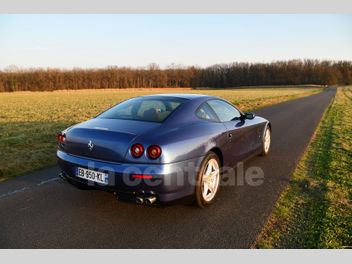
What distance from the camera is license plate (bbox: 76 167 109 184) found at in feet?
12.0

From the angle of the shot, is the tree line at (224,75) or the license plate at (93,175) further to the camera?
the tree line at (224,75)

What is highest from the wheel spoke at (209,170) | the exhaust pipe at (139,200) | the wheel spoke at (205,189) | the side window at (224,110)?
the side window at (224,110)

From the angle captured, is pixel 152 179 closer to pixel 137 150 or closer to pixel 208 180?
pixel 137 150

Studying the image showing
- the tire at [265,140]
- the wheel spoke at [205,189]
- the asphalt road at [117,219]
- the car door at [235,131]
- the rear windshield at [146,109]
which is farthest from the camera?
the tire at [265,140]

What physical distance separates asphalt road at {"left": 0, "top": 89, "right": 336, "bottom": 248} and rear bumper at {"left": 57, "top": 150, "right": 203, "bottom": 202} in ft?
1.27

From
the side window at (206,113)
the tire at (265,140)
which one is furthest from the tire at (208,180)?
the tire at (265,140)

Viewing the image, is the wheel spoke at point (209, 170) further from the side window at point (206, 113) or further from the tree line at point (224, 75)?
the tree line at point (224, 75)

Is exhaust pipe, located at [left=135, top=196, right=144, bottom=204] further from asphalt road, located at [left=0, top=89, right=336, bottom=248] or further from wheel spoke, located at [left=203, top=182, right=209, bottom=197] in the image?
wheel spoke, located at [left=203, top=182, right=209, bottom=197]

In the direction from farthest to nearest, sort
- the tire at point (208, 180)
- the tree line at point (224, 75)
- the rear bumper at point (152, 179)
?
the tree line at point (224, 75), the tire at point (208, 180), the rear bumper at point (152, 179)

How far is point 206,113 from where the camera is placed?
4.62 m

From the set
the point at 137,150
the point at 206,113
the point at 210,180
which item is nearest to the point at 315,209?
the point at 210,180

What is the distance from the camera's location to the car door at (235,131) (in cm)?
487

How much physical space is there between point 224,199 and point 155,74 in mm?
107249

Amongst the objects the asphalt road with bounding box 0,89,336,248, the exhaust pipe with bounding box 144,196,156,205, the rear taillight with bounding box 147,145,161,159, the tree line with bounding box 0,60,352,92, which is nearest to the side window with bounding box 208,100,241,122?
the asphalt road with bounding box 0,89,336,248
